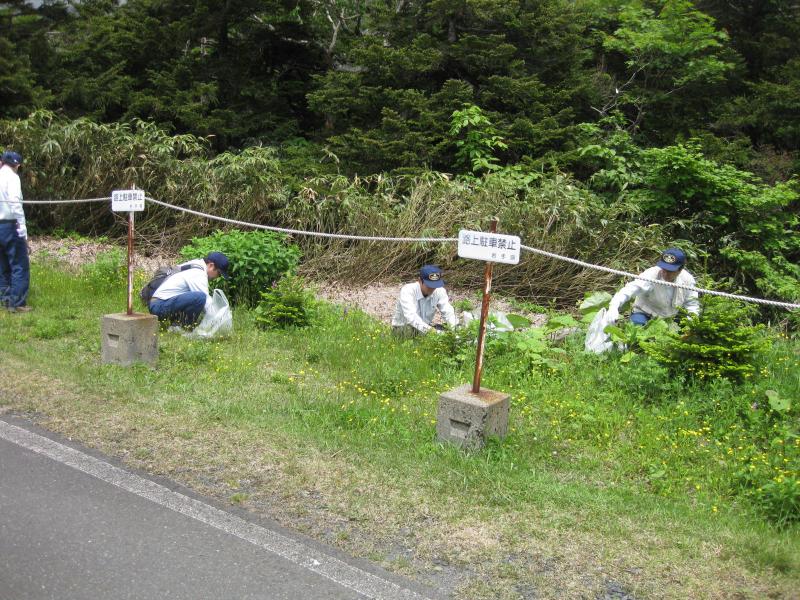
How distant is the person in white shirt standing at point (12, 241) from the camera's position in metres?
8.30

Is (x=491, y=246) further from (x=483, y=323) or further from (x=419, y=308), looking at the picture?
(x=419, y=308)

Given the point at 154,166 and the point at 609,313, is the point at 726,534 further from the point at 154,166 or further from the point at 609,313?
the point at 154,166

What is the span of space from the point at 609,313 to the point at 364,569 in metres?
4.43

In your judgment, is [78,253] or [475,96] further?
[475,96]

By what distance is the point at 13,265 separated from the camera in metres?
8.51

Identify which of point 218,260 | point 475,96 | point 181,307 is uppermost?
point 475,96

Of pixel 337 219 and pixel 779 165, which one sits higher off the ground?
pixel 779 165

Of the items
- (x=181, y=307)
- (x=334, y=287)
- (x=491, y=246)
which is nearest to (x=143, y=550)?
(x=491, y=246)

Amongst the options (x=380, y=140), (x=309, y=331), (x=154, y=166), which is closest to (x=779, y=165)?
(x=380, y=140)

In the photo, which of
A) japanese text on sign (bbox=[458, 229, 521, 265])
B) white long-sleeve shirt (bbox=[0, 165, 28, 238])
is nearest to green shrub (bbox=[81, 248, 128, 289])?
white long-sleeve shirt (bbox=[0, 165, 28, 238])

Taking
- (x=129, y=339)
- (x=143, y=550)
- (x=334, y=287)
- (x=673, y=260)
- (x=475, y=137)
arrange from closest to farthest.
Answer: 1. (x=143, y=550)
2. (x=129, y=339)
3. (x=673, y=260)
4. (x=334, y=287)
5. (x=475, y=137)

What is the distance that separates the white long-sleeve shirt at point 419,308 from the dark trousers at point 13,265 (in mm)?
4257

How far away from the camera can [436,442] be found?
505cm

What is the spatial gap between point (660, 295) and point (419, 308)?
2437 millimetres
